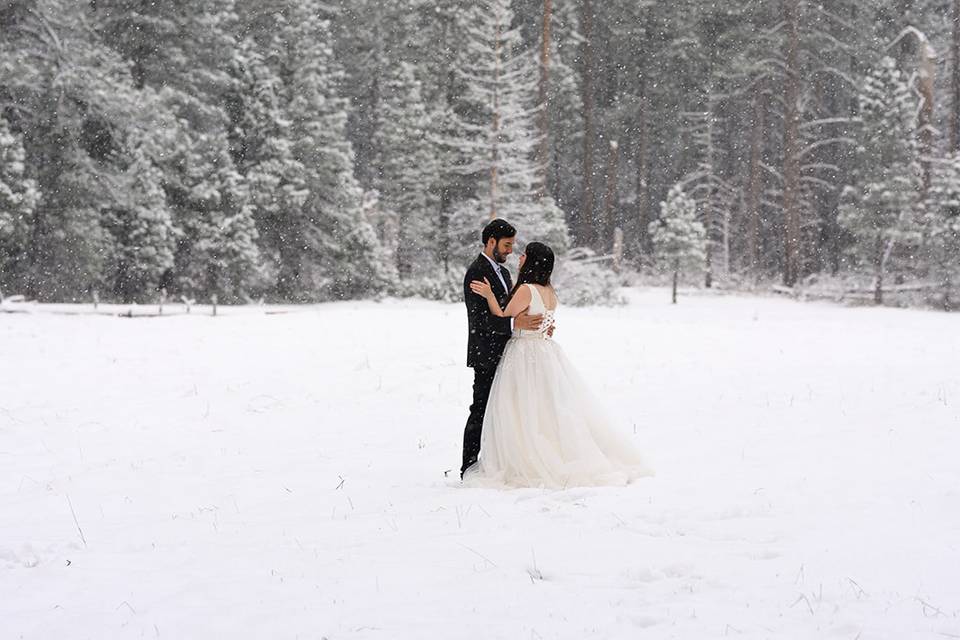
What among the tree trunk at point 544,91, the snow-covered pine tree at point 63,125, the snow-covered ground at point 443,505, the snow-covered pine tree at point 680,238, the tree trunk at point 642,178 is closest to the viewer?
the snow-covered ground at point 443,505

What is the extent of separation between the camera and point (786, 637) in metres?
3.96

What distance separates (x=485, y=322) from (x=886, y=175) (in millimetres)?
28401

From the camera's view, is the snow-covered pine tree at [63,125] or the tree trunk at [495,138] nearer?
the snow-covered pine tree at [63,125]

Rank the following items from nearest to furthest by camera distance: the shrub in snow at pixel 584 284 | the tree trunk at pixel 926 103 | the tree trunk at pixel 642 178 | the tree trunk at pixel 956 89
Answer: the shrub in snow at pixel 584 284, the tree trunk at pixel 926 103, the tree trunk at pixel 956 89, the tree trunk at pixel 642 178

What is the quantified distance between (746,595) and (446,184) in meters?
34.6

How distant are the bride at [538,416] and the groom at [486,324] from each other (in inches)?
3.7

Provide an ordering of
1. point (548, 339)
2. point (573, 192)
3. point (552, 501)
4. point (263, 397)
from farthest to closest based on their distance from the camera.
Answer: point (573, 192) < point (263, 397) < point (548, 339) < point (552, 501)

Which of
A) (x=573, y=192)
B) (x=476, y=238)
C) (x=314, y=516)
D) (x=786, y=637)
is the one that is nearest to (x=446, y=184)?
(x=476, y=238)

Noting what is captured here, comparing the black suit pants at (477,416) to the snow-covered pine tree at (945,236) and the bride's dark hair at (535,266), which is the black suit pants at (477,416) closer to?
the bride's dark hair at (535,266)

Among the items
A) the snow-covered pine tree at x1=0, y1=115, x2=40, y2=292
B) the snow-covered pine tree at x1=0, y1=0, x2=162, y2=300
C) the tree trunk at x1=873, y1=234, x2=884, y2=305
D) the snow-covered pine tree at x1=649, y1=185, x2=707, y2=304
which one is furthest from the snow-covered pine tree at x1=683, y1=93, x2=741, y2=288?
the snow-covered pine tree at x1=0, y1=115, x2=40, y2=292

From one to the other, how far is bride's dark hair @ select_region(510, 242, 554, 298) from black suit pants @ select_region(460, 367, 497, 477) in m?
0.85

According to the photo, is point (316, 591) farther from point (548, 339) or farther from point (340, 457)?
point (340, 457)

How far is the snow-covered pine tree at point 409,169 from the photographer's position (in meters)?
38.9

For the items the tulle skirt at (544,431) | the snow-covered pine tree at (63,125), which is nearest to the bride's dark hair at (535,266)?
the tulle skirt at (544,431)
